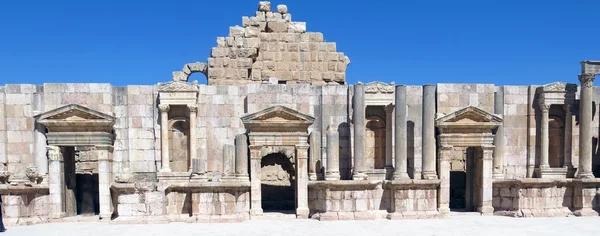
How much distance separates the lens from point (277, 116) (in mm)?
15352

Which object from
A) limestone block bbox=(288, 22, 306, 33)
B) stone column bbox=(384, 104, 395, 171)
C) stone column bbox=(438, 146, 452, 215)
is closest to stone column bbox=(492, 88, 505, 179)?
stone column bbox=(438, 146, 452, 215)

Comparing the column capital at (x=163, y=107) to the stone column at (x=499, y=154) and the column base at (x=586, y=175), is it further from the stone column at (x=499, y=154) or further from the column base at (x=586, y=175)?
the column base at (x=586, y=175)

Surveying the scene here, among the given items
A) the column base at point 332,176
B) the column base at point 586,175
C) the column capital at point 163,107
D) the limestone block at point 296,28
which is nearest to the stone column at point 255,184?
the column base at point 332,176

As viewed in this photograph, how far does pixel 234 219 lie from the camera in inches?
571

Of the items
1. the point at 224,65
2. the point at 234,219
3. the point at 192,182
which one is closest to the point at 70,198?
the point at 192,182

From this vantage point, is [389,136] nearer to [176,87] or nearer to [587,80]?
[587,80]

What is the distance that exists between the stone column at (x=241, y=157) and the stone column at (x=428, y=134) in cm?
578

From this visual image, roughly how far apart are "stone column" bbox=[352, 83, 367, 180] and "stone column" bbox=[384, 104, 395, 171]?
3.14 feet

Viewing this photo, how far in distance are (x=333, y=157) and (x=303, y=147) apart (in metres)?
1.01

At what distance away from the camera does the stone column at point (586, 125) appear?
16.4 m

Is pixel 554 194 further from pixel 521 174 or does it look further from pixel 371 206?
pixel 371 206

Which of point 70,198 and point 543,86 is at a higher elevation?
point 543,86

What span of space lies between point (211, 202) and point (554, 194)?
1089 cm

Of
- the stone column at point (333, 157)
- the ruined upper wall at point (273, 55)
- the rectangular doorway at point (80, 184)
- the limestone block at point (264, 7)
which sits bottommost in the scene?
the rectangular doorway at point (80, 184)
